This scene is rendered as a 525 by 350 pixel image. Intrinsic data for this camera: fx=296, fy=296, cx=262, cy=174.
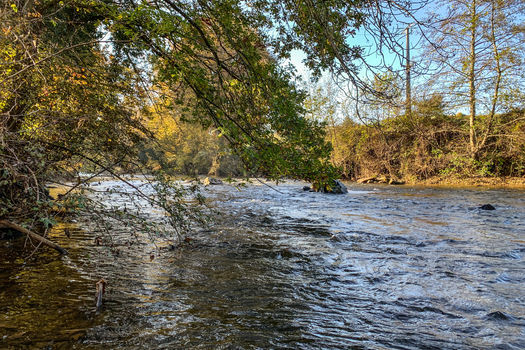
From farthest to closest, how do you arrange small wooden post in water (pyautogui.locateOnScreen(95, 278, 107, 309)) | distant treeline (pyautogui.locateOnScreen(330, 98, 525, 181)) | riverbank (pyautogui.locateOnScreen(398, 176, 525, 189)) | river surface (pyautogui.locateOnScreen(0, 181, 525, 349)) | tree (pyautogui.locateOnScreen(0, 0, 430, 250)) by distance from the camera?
riverbank (pyautogui.locateOnScreen(398, 176, 525, 189)) → distant treeline (pyautogui.locateOnScreen(330, 98, 525, 181)) → tree (pyautogui.locateOnScreen(0, 0, 430, 250)) → small wooden post in water (pyautogui.locateOnScreen(95, 278, 107, 309)) → river surface (pyautogui.locateOnScreen(0, 181, 525, 349))

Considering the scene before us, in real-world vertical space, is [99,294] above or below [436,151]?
below

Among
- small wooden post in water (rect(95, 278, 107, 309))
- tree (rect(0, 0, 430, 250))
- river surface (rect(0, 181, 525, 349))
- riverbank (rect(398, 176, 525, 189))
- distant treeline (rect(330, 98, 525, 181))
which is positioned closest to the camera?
river surface (rect(0, 181, 525, 349))

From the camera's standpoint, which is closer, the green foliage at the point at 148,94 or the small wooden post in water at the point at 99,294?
the small wooden post in water at the point at 99,294

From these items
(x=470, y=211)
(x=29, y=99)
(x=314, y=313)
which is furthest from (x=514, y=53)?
(x=29, y=99)

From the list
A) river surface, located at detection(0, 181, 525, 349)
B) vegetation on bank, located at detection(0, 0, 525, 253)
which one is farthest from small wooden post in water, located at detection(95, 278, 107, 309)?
vegetation on bank, located at detection(0, 0, 525, 253)

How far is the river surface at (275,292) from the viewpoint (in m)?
2.48

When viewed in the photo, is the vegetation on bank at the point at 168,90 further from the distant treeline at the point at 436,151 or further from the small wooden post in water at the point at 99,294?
the distant treeline at the point at 436,151

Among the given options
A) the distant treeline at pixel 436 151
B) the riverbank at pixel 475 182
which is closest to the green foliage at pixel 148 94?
the distant treeline at pixel 436 151

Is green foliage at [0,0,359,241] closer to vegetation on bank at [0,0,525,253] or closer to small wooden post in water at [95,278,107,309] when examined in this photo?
vegetation on bank at [0,0,525,253]

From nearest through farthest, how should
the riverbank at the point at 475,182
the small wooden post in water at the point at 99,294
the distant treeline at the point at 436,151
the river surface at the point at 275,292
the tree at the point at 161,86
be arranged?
the river surface at the point at 275,292, the small wooden post in water at the point at 99,294, the tree at the point at 161,86, the distant treeline at the point at 436,151, the riverbank at the point at 475,182

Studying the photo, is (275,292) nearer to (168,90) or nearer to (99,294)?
(99,294)

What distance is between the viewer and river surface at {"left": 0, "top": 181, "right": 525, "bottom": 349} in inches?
97.6

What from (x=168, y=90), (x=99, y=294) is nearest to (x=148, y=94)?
(x=168, y=90)

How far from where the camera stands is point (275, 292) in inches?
137
